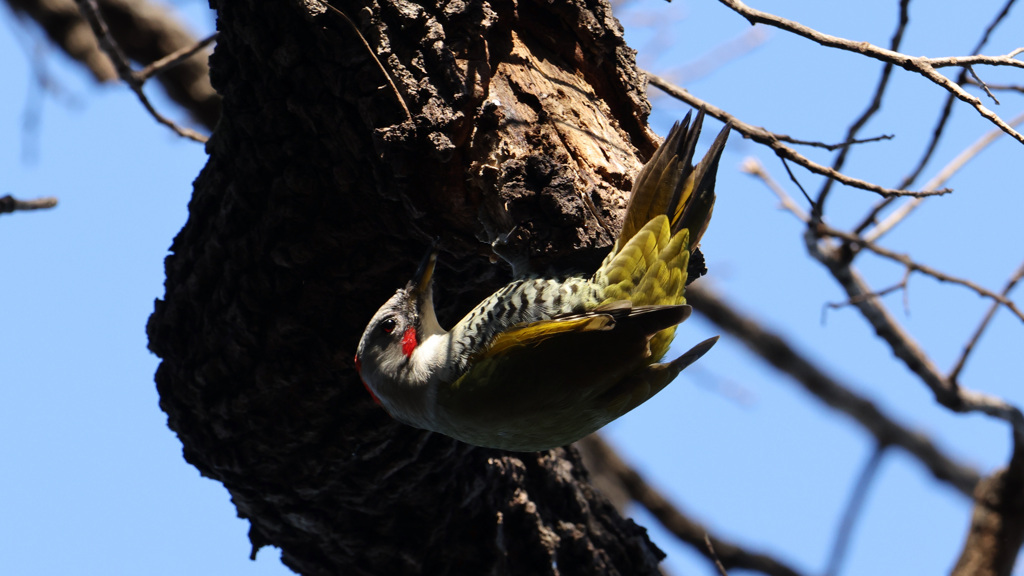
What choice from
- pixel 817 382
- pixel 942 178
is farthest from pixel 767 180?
pixel 817 382

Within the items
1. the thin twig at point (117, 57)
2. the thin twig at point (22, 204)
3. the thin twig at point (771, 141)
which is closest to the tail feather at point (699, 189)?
the thin twig at point (771, 141)

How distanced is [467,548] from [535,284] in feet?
4.94

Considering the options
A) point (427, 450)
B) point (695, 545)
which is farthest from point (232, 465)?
point (695, 545)

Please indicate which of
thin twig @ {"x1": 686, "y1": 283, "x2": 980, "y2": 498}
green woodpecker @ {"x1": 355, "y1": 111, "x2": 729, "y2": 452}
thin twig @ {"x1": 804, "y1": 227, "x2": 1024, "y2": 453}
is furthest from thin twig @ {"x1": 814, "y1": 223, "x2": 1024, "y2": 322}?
thin twig @ {"x1": 686, "y1": 283, "x2": 980, "y2": 498}

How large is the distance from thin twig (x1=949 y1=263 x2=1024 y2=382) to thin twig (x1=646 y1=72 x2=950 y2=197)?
3.97ft

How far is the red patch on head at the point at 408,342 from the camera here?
3262 mm

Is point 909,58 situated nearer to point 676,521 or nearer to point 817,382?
point 676,521

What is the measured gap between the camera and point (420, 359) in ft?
10.8

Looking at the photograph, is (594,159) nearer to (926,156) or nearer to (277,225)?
(277,225)

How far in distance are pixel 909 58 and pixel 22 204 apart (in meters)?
2.78

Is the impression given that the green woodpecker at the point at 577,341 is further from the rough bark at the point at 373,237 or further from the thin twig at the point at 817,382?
the thin twig at the point at 817,382

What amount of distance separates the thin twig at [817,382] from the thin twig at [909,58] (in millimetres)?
5039

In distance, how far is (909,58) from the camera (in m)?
2.49

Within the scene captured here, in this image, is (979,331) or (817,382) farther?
(817,382)
